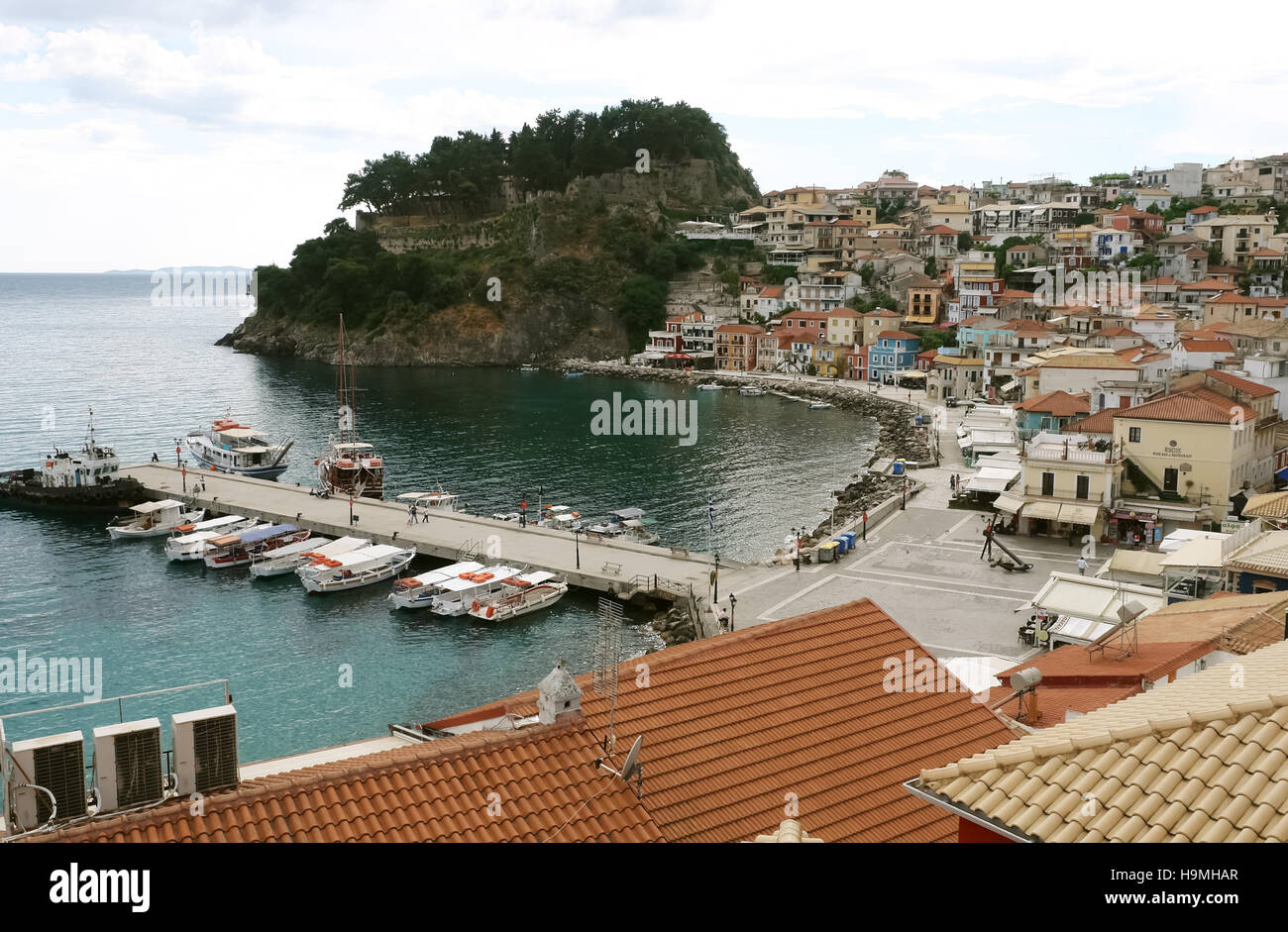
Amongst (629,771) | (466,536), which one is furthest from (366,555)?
(629,771)

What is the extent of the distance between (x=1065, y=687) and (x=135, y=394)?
294ft

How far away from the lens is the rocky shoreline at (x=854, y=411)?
147 feet

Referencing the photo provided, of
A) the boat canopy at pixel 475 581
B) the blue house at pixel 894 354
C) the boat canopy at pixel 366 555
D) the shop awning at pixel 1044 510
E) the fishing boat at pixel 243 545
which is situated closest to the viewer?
the boat canopy at pixel 475 581

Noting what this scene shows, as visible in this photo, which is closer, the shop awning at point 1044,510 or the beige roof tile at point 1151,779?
the beige roof tile at point 1151,779

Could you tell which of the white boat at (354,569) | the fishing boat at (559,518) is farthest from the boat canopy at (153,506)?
the fishing boat at (559,518)

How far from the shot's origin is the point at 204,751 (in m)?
8.42

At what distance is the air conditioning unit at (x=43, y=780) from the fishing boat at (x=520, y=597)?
2484 cm

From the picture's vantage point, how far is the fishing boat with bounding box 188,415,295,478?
54406mm

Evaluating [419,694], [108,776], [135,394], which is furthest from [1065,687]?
[135,394]

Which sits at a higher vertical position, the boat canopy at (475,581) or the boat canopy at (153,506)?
the boat canopy at (153,506)

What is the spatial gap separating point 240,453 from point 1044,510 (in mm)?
39639

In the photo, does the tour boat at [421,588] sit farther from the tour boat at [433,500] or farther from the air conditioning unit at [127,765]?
the air conditioning unit at [127,765]

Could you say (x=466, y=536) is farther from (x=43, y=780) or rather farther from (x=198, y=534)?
(x=43, y=780)
